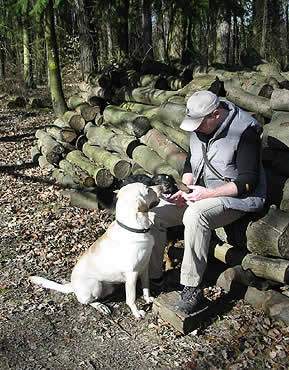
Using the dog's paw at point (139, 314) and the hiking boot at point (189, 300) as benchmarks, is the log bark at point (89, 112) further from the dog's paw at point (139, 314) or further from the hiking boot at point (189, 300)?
the hiking boot at point (189, 300)

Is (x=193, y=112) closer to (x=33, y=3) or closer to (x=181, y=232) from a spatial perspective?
(x=181, y=232)

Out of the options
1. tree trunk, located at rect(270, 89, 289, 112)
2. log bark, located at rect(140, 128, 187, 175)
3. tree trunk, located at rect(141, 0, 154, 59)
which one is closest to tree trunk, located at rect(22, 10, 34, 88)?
tree trunk, located at rect(141, 0, 154, 59)

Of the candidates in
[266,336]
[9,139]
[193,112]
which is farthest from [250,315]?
[9,139]

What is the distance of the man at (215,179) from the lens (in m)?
4.37

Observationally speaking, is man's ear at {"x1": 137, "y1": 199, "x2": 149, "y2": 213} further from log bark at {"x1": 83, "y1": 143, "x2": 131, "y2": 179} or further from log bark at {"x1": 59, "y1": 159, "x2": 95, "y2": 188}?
log bark at {"x1": 59, "y1": 159, "x2": 95, "y2": 188}

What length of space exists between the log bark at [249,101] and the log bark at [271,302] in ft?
8.76

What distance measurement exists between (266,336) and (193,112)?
2.12 m

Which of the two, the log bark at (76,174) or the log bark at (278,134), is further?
the log bark at (76,174)

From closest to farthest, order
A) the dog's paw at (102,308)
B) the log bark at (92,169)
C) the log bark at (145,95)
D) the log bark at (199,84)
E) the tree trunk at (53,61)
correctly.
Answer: the dog's paw at (102,308)
the log bark at (92,169)
the log bark at (199,84)
the log bark at (145,95)
the tree trunk at (53,61)

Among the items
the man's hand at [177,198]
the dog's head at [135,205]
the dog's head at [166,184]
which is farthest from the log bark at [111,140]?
the dog's head at [135,205]

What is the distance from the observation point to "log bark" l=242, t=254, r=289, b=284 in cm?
445

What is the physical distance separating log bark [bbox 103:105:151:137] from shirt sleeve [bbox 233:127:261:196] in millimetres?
3609

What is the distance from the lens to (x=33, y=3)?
12.5 metres

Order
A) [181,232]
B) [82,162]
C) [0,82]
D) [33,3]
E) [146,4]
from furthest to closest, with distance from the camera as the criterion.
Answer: [0,82] → [146,4] → [33,3] → [82,162] → [181,232]
